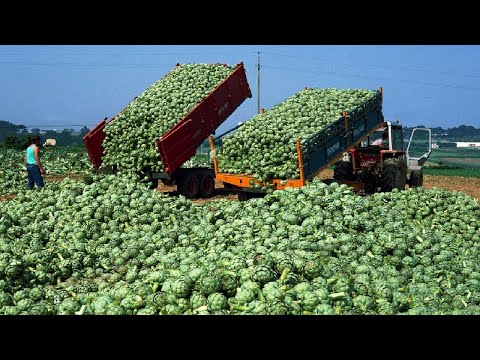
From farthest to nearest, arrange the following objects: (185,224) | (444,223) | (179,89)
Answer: (179,89), (444,223), (185,224)

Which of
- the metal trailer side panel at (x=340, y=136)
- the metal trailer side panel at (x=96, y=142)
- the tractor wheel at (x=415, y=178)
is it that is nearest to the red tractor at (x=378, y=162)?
the metal trailer side panel at (x=340, y=136)

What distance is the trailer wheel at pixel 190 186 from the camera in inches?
697

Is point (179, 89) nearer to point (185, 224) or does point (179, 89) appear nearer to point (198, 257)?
point (185, 224)

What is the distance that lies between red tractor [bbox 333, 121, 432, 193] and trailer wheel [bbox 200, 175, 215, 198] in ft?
14.8

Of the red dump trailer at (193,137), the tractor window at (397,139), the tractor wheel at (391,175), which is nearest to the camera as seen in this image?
the tractor wheel at (391,175)

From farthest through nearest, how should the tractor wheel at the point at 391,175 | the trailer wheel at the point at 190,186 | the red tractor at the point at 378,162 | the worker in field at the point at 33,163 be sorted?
1. the trailer wheel at the point at 190,186
2. the worker in field at the point at 33,163
3. the red tractor at the point at 378,162
4. the tractor wheel at the point at 391,175

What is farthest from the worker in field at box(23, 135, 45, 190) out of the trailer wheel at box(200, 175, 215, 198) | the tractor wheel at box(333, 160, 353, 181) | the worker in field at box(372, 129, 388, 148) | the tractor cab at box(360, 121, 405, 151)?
the worker in field at box(372, 129, 388, 148)

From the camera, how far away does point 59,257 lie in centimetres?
786

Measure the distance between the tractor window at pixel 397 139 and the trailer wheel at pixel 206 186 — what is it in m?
6.12

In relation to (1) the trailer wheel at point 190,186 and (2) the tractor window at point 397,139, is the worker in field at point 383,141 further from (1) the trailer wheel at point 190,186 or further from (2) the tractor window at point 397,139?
(1) the trailer wheel at point 190,186

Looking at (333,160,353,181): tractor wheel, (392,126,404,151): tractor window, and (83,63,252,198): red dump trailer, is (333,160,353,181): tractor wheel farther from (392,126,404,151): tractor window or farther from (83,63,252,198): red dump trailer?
(83,63,252,198): red dump trailer
